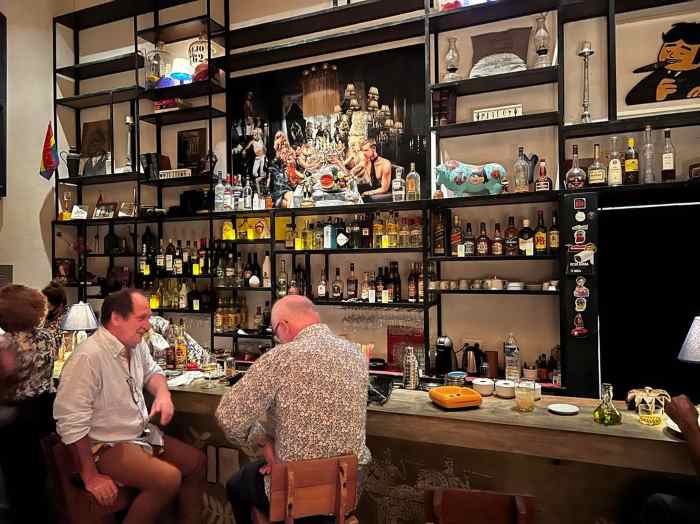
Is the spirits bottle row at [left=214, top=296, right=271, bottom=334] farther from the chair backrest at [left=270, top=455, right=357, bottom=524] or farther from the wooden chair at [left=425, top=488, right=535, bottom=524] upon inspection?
the wooden chair at [left=425, top=488, right=535, bottom=524]

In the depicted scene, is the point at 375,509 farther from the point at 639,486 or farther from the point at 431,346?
the point at 431,346

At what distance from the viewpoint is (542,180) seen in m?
3.54

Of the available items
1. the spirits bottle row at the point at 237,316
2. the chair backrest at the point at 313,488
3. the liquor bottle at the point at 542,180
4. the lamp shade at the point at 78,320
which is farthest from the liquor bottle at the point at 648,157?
the lamp shade at the point at 78,320

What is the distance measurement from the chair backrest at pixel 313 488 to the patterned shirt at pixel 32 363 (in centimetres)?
171

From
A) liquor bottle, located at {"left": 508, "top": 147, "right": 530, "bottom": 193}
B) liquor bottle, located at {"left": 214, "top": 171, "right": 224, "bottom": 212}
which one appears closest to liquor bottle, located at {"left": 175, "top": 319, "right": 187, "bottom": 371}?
liquor bottle, located at {"left": 214, "top": 171, "right": 224, "bottom": 212}

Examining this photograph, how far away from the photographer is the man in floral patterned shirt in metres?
1.92

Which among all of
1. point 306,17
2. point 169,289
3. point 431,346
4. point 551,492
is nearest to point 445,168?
point 431,346

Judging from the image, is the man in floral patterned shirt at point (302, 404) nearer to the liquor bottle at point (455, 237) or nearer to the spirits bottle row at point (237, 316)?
the liquor bottle at point (455, 237)

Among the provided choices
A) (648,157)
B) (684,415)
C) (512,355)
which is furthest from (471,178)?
(684,415)

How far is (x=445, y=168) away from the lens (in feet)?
12.4

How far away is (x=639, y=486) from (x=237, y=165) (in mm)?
3920

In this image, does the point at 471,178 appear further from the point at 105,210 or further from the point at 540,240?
the point at 105,210

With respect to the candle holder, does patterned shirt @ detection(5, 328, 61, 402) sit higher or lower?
lower

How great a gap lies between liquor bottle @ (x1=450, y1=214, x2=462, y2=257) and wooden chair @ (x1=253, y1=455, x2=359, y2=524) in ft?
7.44
